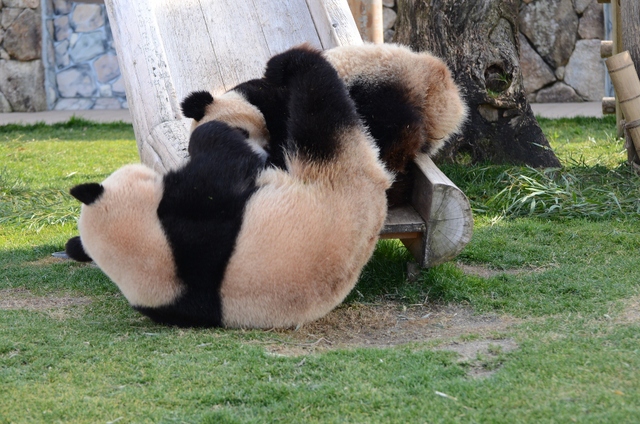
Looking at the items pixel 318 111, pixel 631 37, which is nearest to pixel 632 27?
pixel 631 37

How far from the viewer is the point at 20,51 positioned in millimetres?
10797

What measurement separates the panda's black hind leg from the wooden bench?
0.52 m

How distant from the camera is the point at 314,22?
489 cm

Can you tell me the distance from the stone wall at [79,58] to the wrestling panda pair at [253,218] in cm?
833

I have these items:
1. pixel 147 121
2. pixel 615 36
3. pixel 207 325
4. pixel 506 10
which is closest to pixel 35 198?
pixel 147 121

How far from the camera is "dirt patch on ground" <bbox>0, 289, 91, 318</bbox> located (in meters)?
3.54

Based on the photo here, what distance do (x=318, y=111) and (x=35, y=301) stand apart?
67.4 inches

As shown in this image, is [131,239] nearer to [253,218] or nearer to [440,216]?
[253,218]

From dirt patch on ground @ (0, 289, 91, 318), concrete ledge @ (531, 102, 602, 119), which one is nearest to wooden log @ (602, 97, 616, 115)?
concrete ledge @ (531, 102, 602, 119)

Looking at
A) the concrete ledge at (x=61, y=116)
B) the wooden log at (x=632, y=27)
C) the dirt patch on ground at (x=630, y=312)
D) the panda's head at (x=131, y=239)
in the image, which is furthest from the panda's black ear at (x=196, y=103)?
the concrete ledge at (x=61, y=116)

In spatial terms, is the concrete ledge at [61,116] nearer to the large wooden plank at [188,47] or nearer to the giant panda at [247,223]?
the large wooden plank at [188,47]

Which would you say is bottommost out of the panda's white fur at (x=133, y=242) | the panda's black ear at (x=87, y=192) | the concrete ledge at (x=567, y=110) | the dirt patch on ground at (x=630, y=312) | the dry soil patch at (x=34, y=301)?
the concrete ledge at (x=567, y=110)

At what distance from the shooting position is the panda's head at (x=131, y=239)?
2.85 metres

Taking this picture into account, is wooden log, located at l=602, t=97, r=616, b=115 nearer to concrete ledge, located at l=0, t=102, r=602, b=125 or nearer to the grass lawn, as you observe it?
concrete ledge, located at l=0, t=102, r=602, b=125
